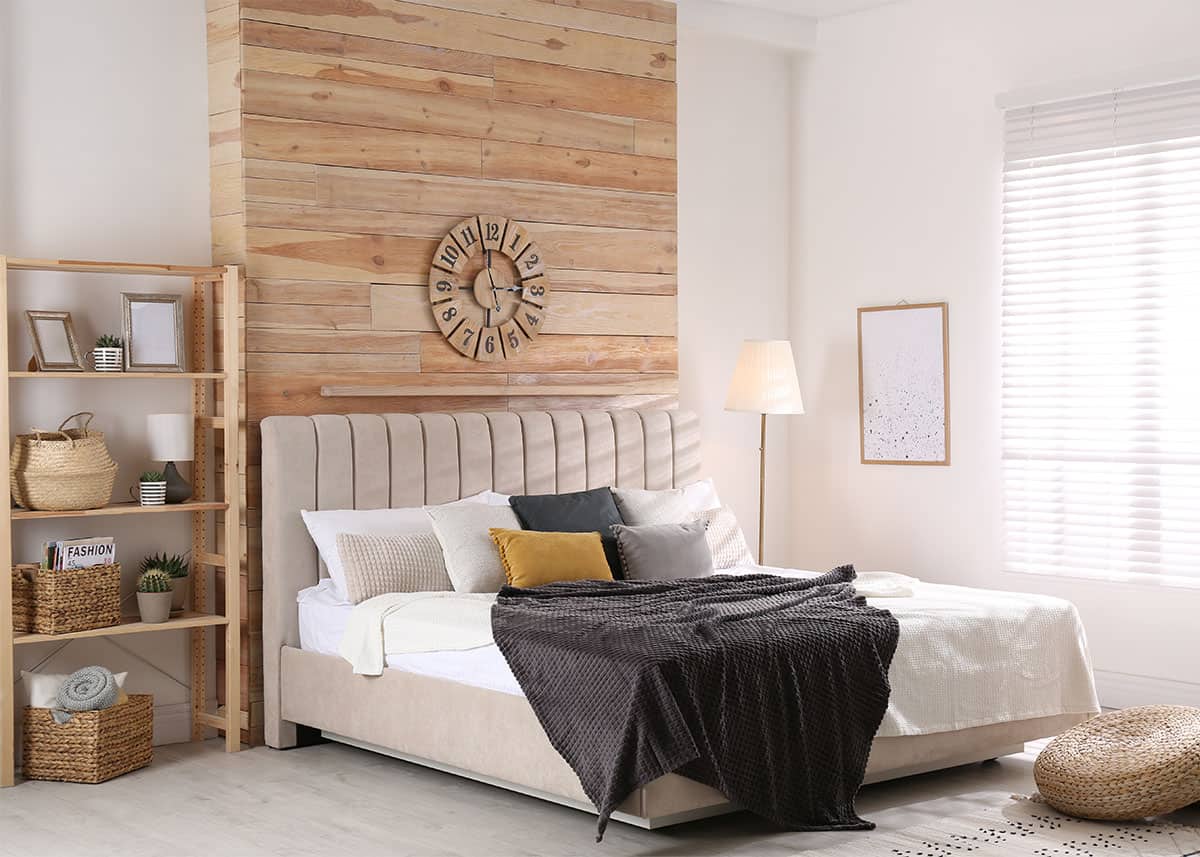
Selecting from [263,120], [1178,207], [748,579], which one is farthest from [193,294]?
[1178,207]

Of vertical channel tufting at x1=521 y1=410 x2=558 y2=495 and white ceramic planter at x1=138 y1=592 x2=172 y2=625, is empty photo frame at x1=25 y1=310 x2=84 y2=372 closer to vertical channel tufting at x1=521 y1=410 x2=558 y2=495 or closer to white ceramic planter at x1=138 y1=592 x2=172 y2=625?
white ceramic planter at x1=138 y1=592 x2=172 y2=625

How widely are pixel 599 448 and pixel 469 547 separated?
3.88 ft

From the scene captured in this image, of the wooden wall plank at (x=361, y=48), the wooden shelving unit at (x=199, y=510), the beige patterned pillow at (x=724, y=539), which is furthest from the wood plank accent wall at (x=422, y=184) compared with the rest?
the beige patterned pillow at (x=724, y=539)

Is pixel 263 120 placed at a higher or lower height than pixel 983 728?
higher

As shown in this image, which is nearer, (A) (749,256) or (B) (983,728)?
(B) (983,728)

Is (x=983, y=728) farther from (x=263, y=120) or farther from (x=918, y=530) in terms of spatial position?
(x=263, y=120)

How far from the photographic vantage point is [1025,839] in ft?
13.2

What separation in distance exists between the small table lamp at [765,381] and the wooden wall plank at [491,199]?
2.35 feet

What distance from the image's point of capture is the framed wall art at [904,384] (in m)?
6.54

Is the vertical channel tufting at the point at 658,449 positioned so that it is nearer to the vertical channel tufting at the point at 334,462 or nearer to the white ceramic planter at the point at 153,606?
the vertical channel tufting at the point at 334,462

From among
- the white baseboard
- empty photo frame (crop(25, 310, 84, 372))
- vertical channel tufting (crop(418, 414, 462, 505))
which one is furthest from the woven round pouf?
empty photo frame (crop(25, 310, 84, 372))

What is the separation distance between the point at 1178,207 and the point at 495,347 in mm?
2771

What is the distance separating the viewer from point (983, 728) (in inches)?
183

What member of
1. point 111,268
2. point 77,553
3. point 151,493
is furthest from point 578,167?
point 77,553
